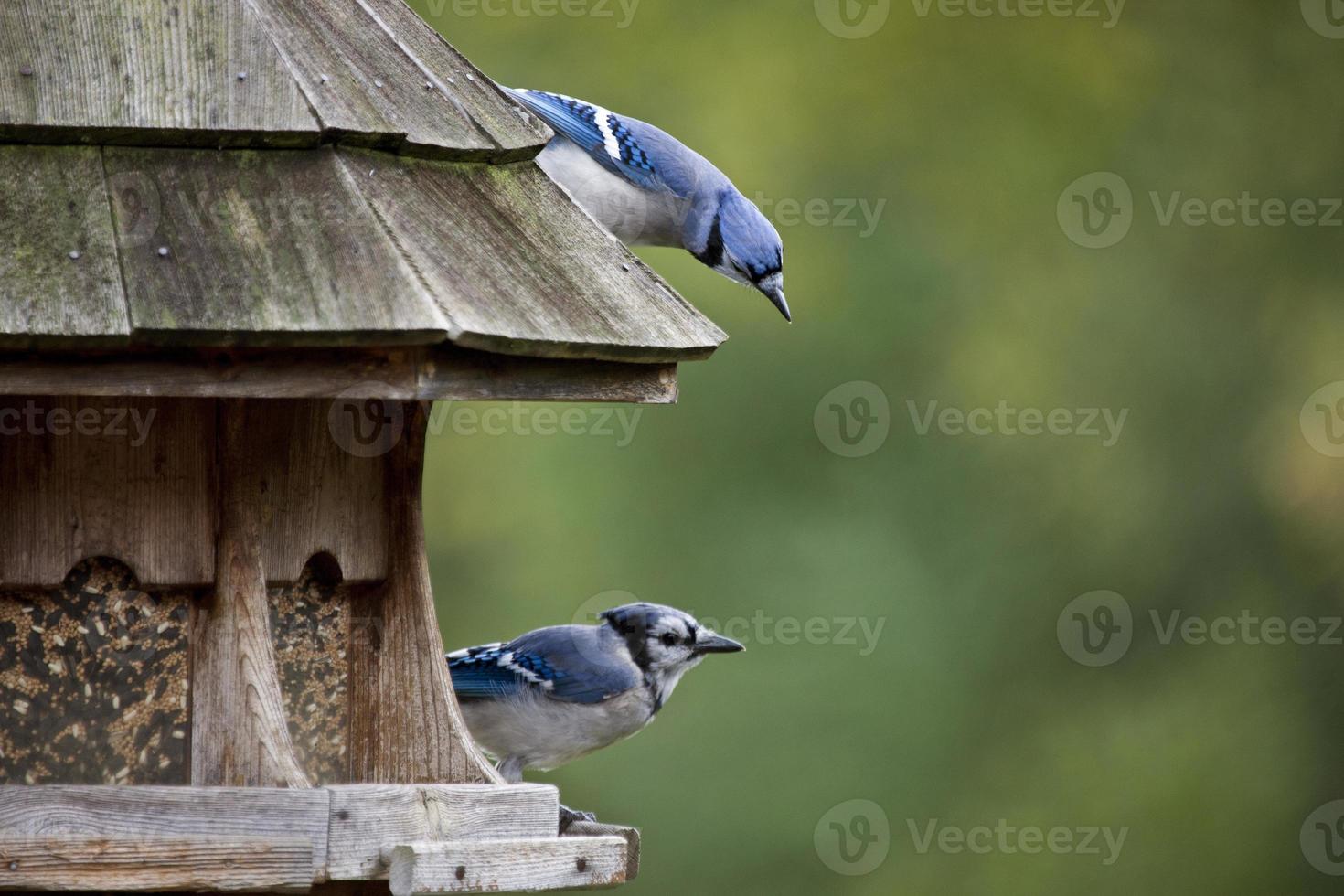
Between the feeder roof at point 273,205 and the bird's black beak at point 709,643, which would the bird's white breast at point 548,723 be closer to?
the bird's black beak at point 709,643

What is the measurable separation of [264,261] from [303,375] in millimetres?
182

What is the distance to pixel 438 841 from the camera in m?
3.26

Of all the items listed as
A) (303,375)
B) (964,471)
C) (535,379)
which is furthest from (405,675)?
(964,471)

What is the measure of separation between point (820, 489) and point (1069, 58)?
125 inches

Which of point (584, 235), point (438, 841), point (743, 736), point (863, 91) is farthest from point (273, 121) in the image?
point (863, 91)

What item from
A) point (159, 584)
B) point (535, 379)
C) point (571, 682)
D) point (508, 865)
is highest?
point (535, 379)

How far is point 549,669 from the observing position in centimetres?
Answer: 546

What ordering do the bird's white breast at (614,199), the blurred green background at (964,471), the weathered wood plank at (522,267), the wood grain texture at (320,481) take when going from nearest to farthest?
1. the weathered wood plank at (522,267)
2. the wood grain texture at (320,481)
3. the bird's white breast at (614,199)
4. the blurred green background at (964,471)

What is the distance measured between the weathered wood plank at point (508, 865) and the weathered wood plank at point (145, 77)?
3.93 feet

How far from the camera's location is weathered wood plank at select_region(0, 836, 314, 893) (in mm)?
2943

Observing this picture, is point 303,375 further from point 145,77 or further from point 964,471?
point 964,471

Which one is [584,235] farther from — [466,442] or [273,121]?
[466,442]

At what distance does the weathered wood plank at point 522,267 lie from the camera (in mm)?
2941

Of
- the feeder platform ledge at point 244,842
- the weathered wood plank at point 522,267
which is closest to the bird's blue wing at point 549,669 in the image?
the feeder platform ledge at point 244,842
